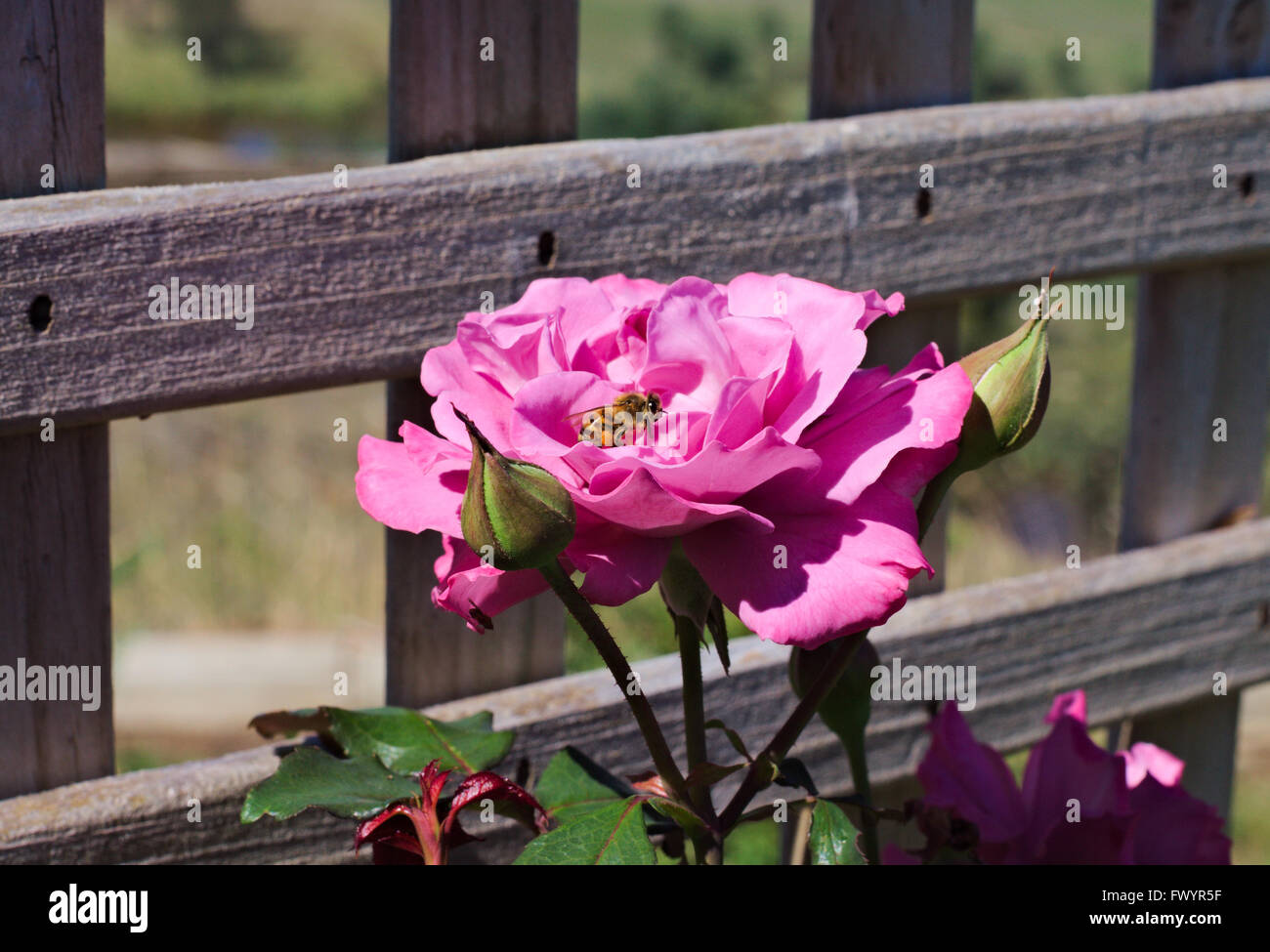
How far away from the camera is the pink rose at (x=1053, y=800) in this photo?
0.88 m

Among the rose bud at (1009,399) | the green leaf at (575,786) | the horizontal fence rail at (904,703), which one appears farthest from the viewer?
the horizontal fence rail at (904,703)

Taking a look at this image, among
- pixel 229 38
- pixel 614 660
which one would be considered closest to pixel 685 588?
pixel 614 660

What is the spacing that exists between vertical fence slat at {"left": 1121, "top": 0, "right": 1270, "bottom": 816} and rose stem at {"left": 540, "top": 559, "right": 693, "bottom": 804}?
988 millimetres

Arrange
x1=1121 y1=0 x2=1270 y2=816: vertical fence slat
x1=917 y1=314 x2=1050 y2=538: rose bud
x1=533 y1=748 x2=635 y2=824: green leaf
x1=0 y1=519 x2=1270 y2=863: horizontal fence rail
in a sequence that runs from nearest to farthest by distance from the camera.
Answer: x1=917 y1=314 x2=1050 y2=538: rose bud, x1=533 y1=748 x2=635 y2=824: green leaf, x1=0 y1=519 x2=1270 y2=863: horizontal fence rail, x1=1121 y1=0 x2=1270 y2=816: vertical fence slat

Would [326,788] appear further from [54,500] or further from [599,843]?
[54,500]

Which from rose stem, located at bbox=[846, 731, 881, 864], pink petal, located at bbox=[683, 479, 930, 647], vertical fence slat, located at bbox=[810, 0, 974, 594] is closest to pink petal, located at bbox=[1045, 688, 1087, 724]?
rose stem, located at bbox=[846, 731, 881, 864]

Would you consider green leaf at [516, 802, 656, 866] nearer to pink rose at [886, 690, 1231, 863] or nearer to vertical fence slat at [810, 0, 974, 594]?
pink rose at [886, 690, 1231, 863]

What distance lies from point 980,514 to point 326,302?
2936 mm

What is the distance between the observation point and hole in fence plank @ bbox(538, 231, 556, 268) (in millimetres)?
1064

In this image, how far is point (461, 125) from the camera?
3.51 ft

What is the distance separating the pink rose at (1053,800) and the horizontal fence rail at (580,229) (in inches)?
17.8

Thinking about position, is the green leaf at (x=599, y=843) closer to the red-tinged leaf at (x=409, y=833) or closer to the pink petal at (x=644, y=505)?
the red-tinged leaf at (x=409, y=833)

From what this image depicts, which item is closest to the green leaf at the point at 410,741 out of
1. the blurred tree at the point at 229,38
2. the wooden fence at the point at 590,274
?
the wooden fence at the point at 590,274

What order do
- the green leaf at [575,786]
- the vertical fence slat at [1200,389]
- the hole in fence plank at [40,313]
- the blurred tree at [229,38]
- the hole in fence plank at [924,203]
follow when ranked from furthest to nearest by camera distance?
the blurred tree at [229,38], the vertical fence slat at [1200,389], the hole in fence plank at [924,203], the hole in fence plank at [40,313], the green leaf at [575,786]
